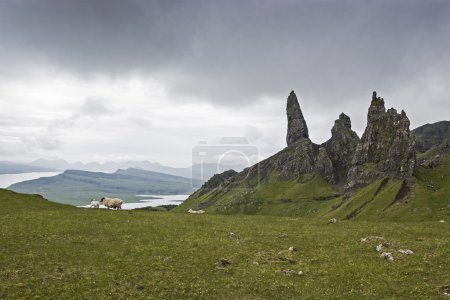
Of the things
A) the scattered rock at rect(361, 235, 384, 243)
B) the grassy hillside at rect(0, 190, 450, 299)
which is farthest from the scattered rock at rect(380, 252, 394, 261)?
the scattered rock at rect(361, 235, 384, 243)

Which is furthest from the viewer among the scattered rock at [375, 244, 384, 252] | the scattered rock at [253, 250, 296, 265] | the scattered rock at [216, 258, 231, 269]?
the scattered rock at [375, 244, 384, 252]

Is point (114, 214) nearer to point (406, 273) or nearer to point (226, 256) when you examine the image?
point (226, 256)

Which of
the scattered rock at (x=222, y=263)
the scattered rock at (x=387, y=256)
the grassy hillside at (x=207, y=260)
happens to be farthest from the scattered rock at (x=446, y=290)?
the scattered rock at (x=222, y=263)

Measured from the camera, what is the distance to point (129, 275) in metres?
27.7

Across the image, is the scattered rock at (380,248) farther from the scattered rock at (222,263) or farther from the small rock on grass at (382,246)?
the scattered rock at (222,263)

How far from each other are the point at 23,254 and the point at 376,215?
6228 inches

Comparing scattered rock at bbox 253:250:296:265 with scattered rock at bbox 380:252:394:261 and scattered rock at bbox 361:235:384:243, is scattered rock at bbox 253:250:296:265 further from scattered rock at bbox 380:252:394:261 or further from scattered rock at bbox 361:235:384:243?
scattered rock at bbox 361:235:384:243

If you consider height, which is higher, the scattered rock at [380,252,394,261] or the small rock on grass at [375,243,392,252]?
the small rock on grass at [375,243,392,252]

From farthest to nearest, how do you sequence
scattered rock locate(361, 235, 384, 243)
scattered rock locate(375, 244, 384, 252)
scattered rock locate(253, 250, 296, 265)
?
scattered rock locate(361, 235, 384, 243) < scattered rock locate(375, 244, 384, 252) < scattered rock locate(253, 250, 296, 265)

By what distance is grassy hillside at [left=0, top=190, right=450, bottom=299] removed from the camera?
24891 millimetres

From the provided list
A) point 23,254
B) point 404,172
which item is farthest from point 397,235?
point 404,172

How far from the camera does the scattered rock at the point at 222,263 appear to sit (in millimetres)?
30309

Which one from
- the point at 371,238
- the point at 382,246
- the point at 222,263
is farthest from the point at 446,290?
the point at 222,263

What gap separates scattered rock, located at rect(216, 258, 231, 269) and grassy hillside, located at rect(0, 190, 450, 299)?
0.44 metres
